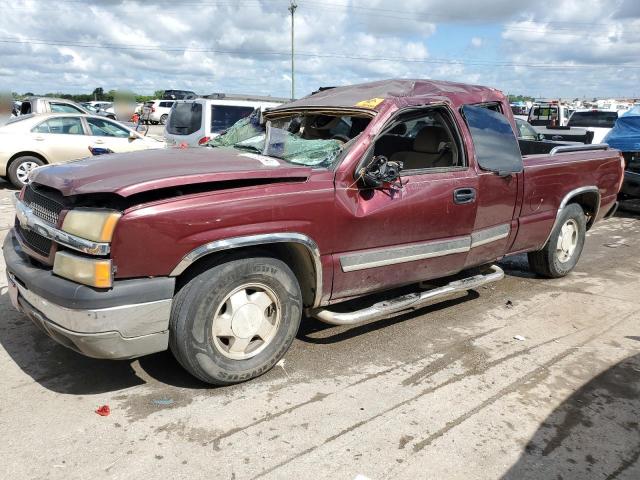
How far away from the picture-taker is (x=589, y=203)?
20.0 ft

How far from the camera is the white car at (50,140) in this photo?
424 inches

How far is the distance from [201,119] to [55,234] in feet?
27.4

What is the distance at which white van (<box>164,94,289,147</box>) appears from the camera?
36.2 feet

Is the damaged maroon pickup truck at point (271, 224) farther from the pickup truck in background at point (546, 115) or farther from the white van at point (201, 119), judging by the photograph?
the pickup truck in background at point (546, 115)

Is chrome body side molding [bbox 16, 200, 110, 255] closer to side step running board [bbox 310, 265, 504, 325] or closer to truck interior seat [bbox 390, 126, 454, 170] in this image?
side step running board [bbox 310, 265, 504, 325]

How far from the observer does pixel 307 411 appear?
10.6 ft

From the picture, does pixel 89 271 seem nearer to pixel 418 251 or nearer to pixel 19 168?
pixel 418 251

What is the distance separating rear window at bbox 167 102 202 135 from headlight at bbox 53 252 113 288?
850cm

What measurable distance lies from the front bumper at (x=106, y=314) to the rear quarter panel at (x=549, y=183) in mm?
3422

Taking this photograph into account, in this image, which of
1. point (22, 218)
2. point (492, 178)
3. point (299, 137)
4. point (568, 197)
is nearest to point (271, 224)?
point (299, 137)

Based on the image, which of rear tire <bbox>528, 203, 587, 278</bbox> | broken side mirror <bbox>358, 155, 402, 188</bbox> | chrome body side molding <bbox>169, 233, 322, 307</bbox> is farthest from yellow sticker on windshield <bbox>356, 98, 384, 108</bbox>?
rear tire <bbox>528, 203, 587, 278</bbox>

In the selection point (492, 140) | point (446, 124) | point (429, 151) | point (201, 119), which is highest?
Answer: point (446, 124)

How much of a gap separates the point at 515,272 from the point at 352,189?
338 cm

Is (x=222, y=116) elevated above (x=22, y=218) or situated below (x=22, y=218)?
above
